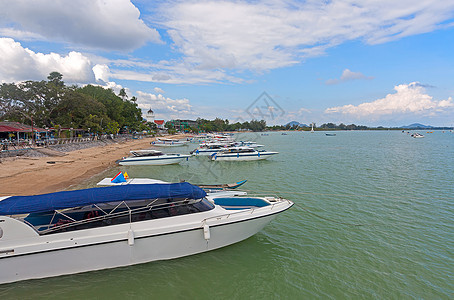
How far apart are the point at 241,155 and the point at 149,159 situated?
13111 millimetres

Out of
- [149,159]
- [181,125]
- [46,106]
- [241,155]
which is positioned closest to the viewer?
[149,159]

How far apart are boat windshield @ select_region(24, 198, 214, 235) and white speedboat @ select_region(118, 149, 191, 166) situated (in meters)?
23.1

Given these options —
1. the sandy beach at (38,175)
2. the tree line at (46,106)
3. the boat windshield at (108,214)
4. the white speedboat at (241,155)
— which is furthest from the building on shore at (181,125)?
the boat windshield at (108,214)

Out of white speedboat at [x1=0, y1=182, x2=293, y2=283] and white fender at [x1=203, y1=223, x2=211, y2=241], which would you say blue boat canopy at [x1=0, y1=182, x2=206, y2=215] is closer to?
white speedboat at [x1=0, y1=182, x2=293, y2=283]

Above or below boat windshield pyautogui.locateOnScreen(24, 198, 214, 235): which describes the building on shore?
above

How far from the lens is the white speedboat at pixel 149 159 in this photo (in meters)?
30.3

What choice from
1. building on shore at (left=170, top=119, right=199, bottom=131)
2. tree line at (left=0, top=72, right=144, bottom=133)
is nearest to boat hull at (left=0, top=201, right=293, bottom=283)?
tree line at (left=0, top=72, right=144, bottom=133)

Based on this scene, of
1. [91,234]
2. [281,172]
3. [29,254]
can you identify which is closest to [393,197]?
[281,172]

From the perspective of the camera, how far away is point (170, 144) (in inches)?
2625

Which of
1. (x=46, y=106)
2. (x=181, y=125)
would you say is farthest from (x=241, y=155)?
(x=181, y=125)

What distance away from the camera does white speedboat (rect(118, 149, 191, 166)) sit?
3029 centimetres

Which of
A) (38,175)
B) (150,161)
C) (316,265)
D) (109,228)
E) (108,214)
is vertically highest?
(108,214)

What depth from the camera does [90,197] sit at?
7.45 meters

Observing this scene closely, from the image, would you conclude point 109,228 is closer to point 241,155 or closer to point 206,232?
point 206,232
